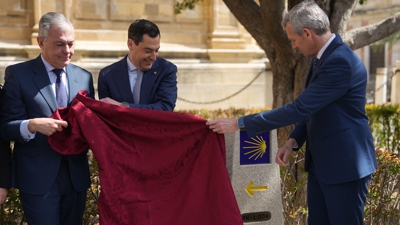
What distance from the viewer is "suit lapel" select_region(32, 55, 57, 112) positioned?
11.9 feet

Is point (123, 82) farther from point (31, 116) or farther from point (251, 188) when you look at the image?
point (251, 188)

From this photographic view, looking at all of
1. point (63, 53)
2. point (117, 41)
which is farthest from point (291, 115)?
point (117, 41)

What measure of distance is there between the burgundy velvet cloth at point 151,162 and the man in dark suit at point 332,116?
417mm

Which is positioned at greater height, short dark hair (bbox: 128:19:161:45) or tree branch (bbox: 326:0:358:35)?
tree branch (bbox: 326:0:358:35)

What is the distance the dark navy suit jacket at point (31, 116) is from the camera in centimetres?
357

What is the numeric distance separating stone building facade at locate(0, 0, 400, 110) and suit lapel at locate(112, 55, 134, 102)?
9170 millimetres

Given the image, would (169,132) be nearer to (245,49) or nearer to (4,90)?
(4,90)

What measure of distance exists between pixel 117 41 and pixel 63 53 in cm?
1024

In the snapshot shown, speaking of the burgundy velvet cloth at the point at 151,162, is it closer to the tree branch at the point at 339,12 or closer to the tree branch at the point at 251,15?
the tree branch at the point at 339,12

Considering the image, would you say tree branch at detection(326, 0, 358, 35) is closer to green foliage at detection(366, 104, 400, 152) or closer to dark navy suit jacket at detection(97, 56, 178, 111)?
dark navy suit jacket at detection(97, 56, 178, 111)

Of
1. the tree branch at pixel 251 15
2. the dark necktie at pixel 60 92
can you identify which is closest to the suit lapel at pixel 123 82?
the dark necktie at pixel 60 92

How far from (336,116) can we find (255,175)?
91 centimetres

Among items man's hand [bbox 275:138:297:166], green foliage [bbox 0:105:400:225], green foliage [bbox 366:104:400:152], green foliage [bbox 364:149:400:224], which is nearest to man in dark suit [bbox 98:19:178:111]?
man's hand [bbox 275:138:297:166]

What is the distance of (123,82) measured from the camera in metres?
3.92
